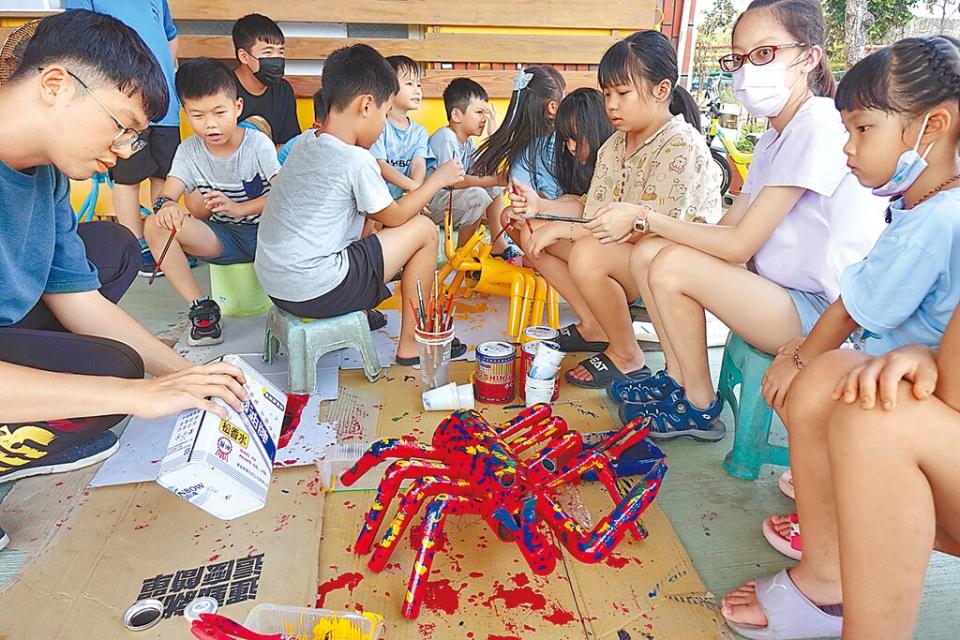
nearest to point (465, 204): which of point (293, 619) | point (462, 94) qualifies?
point (462, 94)

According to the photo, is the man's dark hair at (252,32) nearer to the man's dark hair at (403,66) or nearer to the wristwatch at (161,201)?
the man's dark hair at (403,66)

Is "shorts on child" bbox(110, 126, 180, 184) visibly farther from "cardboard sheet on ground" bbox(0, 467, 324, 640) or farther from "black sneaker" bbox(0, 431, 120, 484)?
"cardboard sheet on ground" bbox(0, 467, 324, 640)

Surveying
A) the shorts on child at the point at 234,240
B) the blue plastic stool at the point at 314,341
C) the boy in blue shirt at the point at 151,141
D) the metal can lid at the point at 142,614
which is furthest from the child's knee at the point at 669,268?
the boy in blue shirt at the point at 151,141

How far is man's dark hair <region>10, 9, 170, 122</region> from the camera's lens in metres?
1.20

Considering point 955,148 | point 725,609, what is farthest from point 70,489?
point 955,148

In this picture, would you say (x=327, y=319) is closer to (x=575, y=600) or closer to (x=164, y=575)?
(x=164, y=575)

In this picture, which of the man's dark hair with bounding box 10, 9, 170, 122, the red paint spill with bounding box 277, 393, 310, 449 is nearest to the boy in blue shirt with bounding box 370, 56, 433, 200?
the red paint spill with bounding box 277, 393, 310, 449

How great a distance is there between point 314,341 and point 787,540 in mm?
1527

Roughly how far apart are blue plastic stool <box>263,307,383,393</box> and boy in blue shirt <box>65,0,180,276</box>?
137cm

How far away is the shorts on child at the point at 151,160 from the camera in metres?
3.25

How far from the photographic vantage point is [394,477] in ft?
4.57

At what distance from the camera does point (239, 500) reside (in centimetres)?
121

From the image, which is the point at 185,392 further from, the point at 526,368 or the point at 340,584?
the point at 526,368

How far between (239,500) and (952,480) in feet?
3.82
